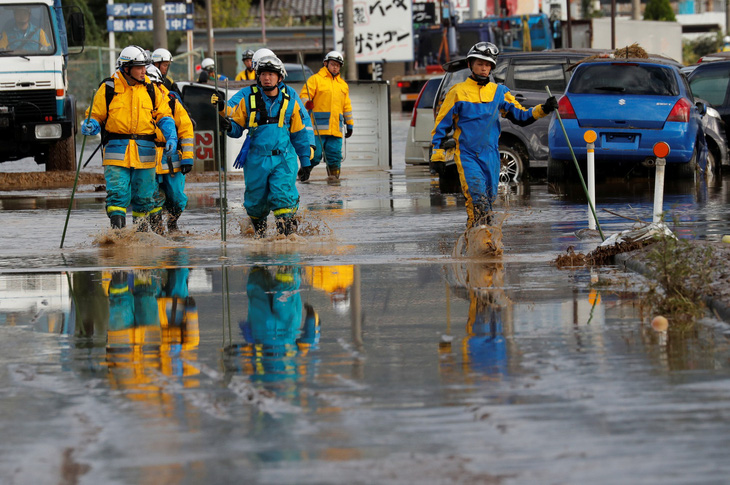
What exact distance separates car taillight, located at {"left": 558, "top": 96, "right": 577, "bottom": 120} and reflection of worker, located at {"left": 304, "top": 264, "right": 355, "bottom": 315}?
647 centimetres

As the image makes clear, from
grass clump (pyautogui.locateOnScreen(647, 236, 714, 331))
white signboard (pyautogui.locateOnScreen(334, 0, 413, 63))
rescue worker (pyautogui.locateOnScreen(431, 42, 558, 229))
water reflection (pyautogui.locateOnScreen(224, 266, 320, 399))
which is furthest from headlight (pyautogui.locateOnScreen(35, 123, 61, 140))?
white signboard (pyautogui.locateOnScreen(334, 0, 413, 63))

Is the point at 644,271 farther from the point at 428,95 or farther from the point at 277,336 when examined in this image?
the point at 428,95

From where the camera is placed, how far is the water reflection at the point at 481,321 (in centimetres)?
645

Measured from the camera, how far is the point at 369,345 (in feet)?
22.9

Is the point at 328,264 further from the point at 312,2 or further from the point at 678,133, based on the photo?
the point at 312,2

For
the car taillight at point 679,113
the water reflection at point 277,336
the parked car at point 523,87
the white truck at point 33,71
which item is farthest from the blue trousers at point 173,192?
the white truck at point 33,71

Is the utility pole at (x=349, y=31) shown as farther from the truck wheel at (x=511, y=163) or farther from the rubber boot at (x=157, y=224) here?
the rubber boot at (x=157, y=224)

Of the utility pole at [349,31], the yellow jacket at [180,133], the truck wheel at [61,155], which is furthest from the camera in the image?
the utility pole at [349,31]

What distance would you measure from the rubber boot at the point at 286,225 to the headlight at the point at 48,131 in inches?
357

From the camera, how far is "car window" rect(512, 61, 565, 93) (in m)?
18.0

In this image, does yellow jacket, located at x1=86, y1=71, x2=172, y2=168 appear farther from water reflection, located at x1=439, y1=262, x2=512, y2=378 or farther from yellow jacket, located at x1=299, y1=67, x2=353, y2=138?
yellow jacket, located at x1=299, y1=67, x2=353, y2=138

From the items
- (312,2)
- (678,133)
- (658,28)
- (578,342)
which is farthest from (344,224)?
(312,2)

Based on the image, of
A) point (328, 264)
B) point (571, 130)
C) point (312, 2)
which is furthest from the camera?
point (312, 2)

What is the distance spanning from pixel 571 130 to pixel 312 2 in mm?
64499
